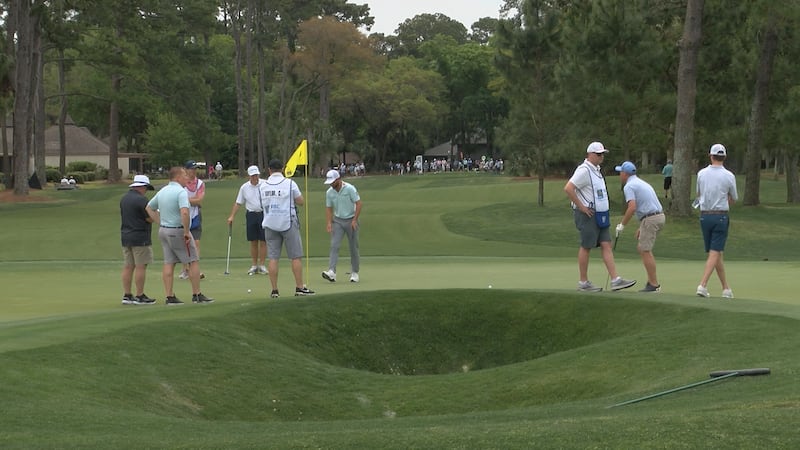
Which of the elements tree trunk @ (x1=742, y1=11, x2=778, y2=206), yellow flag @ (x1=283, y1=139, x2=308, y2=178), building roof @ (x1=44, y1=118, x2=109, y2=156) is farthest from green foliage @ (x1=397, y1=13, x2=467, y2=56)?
yellow flag @ (x1=283, y1=139, x2=308, y2=178)

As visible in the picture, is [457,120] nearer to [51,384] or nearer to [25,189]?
[25,189]

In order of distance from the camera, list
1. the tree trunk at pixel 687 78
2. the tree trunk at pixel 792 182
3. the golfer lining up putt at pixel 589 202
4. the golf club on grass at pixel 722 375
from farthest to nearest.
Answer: the tree trunk at pixel 792 182
the tree trunk at pixel 687 78
the golfer lining up putt at pixel 589 202
the golf club on grass at pixel 722 375

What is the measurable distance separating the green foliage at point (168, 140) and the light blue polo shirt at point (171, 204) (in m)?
81.9

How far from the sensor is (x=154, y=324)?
11.1m

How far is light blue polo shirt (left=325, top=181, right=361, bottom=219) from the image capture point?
60.1 feet

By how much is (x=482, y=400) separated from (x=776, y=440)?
4.14 metres

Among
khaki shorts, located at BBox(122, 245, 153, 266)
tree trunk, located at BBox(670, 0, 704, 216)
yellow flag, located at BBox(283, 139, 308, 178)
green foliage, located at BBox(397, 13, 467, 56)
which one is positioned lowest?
khaki shorts, located at BBox(122, 245, 153, 266)

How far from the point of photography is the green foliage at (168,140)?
9612cm

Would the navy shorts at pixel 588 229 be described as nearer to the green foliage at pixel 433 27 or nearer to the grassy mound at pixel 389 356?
the grassy mound at pixel 389 356

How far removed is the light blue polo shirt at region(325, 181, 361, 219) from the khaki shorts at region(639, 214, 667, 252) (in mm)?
5482

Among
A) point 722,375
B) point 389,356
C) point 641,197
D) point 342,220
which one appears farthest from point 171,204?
point 722,375

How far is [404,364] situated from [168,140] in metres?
86.8

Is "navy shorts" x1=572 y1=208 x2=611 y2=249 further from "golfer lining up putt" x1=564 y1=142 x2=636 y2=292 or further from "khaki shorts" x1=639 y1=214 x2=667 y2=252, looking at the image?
"khaki shorts" x1=639 y1=214 x2=667 y2=252

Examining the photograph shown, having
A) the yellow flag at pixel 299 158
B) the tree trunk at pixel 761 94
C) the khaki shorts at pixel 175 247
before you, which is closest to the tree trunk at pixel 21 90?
the yellow flag at pixel 299 158
